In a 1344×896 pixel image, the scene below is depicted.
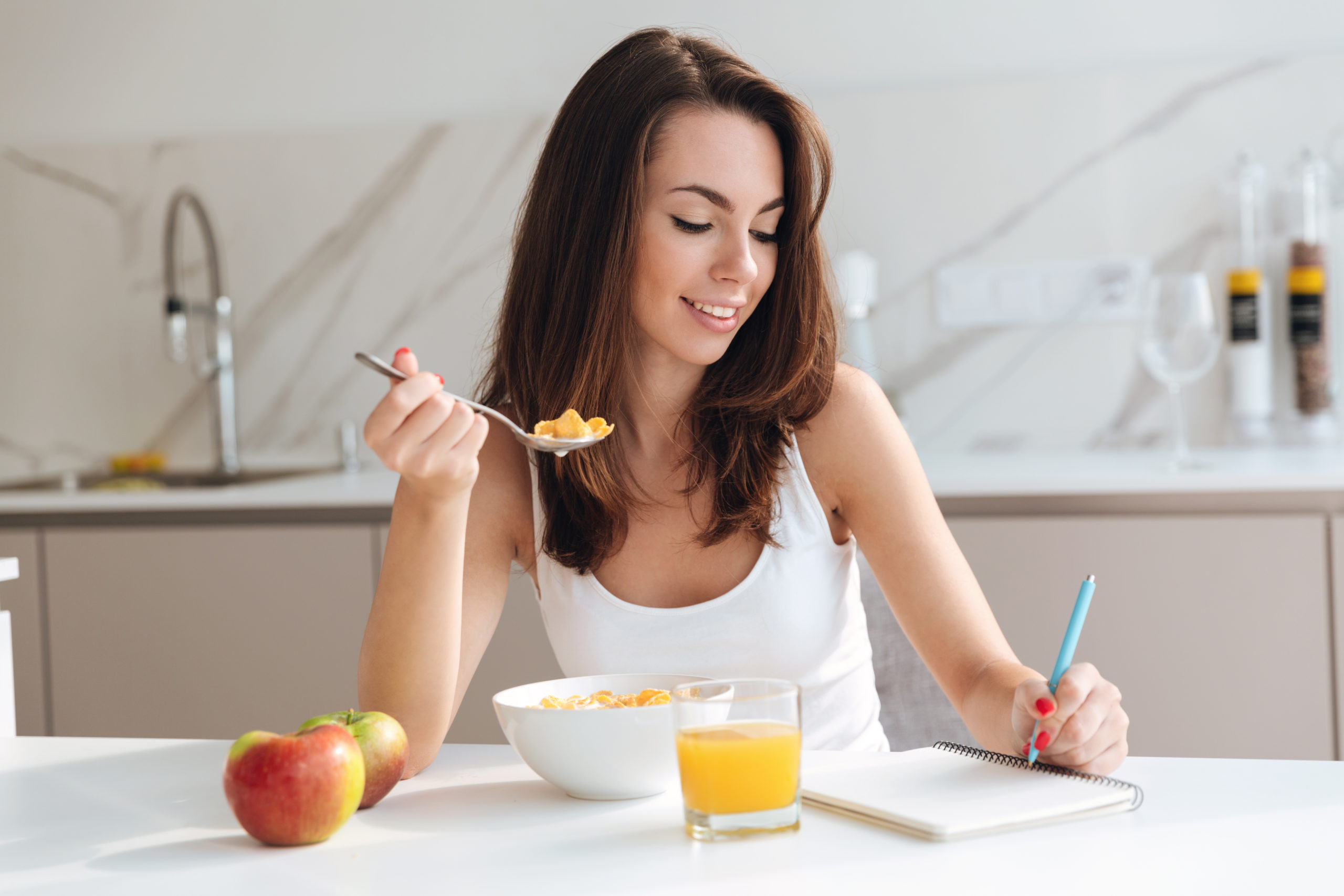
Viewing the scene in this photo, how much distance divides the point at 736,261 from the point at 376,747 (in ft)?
2.09

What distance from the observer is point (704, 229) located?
1.27 metres

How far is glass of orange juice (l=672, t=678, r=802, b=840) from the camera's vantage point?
726 mm

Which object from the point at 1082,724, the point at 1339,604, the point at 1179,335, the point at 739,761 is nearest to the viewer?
the point at 739,761

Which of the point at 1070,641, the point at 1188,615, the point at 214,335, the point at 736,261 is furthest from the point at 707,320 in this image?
the point at 214,335

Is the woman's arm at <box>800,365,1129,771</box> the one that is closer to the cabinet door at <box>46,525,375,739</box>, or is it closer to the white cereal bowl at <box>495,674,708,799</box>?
the white cereal bowl at <box>495,674,708,799</box>

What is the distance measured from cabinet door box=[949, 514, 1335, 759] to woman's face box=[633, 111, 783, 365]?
78 centimetres

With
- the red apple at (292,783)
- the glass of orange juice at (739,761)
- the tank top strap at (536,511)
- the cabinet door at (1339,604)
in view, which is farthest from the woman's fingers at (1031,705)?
the cabinet door at (1339,604)

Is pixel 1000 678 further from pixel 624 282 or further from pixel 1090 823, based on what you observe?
pixel 624 282

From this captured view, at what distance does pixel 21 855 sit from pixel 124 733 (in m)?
1.55

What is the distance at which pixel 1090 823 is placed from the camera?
75 centimetres

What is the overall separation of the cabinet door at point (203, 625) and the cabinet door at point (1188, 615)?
3.42ft

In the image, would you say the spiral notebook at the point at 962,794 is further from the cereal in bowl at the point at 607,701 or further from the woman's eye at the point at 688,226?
the woman's eye at the point at 688,226

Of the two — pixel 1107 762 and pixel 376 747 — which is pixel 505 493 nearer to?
pixel 376 747

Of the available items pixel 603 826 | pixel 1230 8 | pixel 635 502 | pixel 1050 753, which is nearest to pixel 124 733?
pixel 635 502
